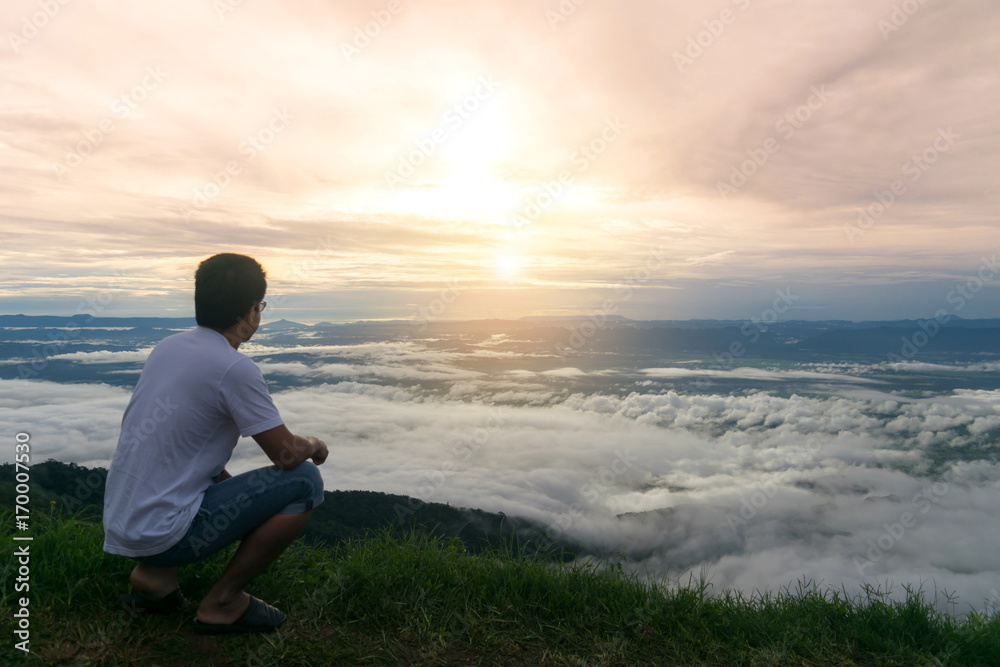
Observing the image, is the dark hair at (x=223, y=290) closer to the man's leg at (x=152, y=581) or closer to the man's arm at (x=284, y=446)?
the man's arm at (x=284, y=446)

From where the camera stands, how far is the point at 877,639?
167 inches

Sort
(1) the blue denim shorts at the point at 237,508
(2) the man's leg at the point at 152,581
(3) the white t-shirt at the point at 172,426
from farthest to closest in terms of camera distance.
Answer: (2) the man's leg at the point at 152,581, (1) the blue denim shorts at the point at 237,508, (3) the white t-shirt at the point at 172,426

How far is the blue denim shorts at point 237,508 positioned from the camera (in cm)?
330

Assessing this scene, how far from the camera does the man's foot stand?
3.45 meters

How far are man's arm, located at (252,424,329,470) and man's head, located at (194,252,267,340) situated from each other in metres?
0.72

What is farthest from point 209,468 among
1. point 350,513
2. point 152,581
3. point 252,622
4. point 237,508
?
point 350,513

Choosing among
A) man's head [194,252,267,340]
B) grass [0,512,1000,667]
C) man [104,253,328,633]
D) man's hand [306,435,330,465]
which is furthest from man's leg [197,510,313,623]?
man's head [194,252,267,340]

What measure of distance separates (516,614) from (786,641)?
7.13 feet

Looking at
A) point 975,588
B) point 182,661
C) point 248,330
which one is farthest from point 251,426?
point 975,588

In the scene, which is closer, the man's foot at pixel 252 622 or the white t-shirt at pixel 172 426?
the white t-shirt at pixel 172 426

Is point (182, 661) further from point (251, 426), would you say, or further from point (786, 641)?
point (786, 641)

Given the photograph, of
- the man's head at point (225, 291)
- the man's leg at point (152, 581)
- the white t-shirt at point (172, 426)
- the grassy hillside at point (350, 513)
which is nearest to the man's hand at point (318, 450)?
the white t-shirt at point (172, 426)

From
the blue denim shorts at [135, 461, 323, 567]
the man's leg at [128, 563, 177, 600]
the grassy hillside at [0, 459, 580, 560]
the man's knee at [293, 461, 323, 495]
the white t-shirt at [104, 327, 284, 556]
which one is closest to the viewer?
the white t-shirt at [104, 327, 284, 556]

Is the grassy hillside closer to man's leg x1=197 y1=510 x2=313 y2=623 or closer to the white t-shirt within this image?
man's leg x1=197 y1=510 x2=313 y2=623
